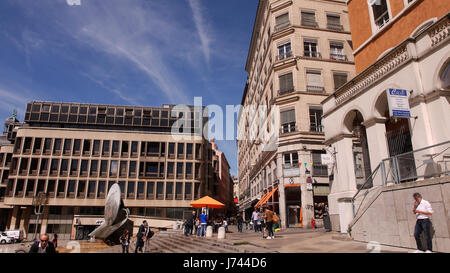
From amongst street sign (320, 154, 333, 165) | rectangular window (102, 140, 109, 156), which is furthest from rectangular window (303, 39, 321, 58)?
rectangular window (102, 140, 109, 156)

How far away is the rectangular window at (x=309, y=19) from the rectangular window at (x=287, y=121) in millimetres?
9738

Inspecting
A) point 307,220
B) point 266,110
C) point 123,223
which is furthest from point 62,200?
point 307,220

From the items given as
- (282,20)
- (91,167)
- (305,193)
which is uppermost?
(282,20)

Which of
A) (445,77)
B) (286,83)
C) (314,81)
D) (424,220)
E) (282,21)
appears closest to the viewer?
(424,220)

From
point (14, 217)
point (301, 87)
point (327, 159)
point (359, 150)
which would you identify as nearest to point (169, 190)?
point (14, 217)

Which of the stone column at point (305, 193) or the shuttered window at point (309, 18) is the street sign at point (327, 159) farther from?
the shuttered window at point (309, 18)

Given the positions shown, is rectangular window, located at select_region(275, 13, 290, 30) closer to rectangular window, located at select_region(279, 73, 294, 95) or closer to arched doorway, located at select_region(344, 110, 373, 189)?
rectangular window, located at select_region(279, 73, 294, 95)

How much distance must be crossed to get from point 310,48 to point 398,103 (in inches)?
839

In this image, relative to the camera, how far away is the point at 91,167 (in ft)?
164

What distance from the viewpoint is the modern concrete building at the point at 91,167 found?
4797cm

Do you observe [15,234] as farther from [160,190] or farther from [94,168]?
[160,190]

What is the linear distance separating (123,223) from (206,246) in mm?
12019

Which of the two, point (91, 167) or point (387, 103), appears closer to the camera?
point (387, 103)

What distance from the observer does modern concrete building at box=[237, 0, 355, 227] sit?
26.6 meters
